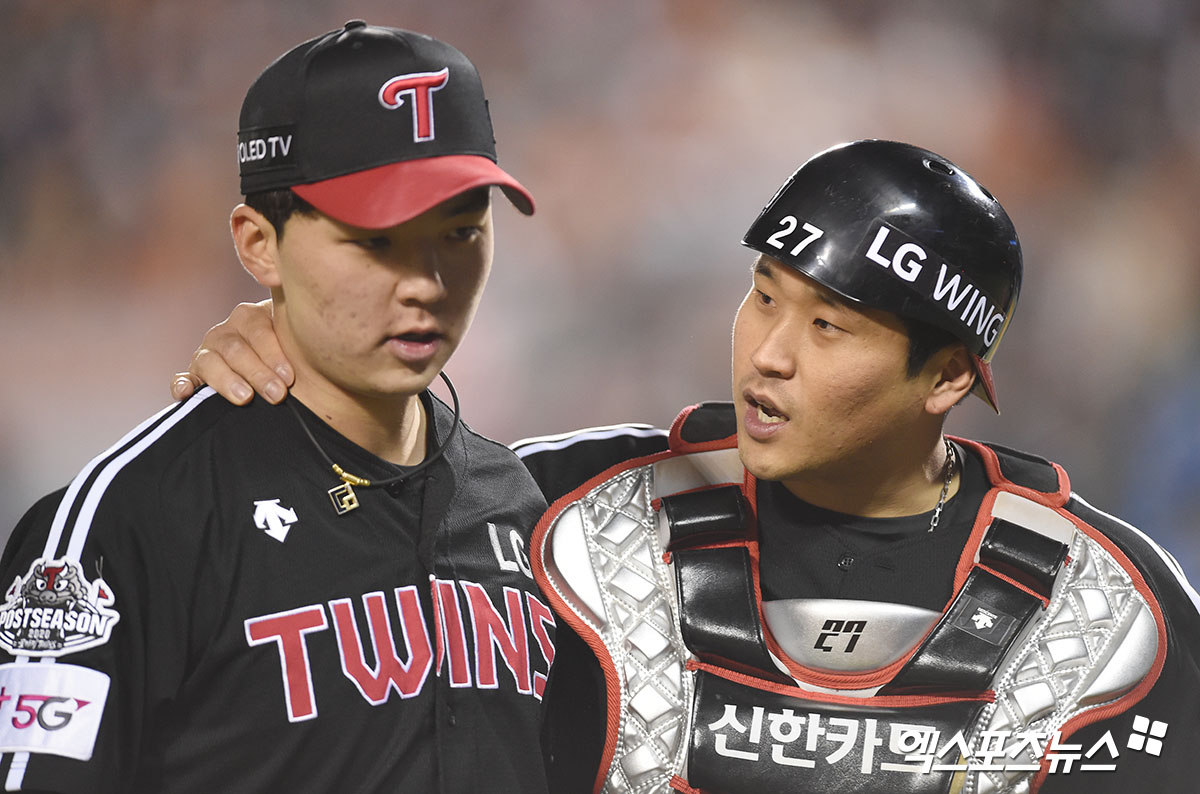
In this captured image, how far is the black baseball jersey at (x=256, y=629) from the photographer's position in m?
1.78

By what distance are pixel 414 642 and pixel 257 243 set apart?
0.73 metres

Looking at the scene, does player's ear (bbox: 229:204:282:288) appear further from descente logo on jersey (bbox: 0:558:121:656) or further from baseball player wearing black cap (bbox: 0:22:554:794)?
descente logo on jersey (bbox: 0:558:121:656)

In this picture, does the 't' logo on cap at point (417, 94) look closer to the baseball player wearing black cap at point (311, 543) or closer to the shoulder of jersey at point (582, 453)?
the baseball player wearing black cap at point (311, 543)

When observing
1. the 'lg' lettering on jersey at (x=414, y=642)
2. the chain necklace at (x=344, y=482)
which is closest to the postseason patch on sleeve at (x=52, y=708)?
the 'lg' lettering on jersey at (x=414, y=642)

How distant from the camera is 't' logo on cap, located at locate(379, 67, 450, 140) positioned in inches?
77.7

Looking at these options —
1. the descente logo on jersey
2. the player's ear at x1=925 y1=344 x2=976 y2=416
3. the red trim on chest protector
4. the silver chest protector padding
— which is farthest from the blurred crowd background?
the descente logo on jersey

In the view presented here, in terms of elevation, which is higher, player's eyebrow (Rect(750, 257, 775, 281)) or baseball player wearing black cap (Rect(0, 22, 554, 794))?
player's eyebrow (Rect(750, 257, 775, 281))

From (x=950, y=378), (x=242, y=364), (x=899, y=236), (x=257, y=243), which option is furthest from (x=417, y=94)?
(x=950, y=378)

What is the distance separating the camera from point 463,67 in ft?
6.90

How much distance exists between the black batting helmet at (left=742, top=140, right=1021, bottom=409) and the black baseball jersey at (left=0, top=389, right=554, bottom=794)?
80 cm

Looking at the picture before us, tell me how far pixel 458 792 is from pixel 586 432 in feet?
3.00

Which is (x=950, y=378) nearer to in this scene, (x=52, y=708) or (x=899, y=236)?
(x=899, y=236)

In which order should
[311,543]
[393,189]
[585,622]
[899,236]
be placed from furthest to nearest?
[585,622], [899,236], [311,543], [393,189]

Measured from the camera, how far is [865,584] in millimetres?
2342
